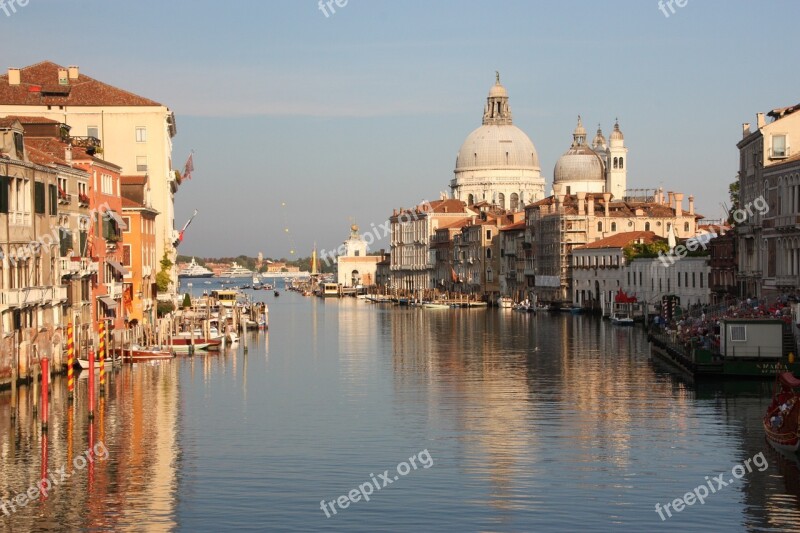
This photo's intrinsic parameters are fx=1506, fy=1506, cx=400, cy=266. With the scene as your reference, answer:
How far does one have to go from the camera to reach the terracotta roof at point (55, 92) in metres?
61.4

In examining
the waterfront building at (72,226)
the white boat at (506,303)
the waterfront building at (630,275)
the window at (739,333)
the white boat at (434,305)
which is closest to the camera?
the window at (739,333)

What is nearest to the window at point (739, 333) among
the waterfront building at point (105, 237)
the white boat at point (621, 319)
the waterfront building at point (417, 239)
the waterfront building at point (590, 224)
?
the waterfront building at point (105, 237)

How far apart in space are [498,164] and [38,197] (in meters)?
133

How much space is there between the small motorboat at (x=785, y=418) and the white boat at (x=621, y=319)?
4762 centimetres

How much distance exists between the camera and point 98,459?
86.1 feet

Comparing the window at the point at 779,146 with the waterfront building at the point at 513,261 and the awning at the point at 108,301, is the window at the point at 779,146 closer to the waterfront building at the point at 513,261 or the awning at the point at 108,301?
the awning at the point at 108,301

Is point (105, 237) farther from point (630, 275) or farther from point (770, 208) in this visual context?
point (630, 275)

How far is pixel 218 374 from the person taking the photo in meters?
43.0

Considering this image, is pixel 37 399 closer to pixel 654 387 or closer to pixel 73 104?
pixel 654 387

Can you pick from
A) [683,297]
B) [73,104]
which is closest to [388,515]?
[73,104]

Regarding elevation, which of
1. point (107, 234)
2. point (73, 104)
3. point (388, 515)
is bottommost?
point (388, 515)

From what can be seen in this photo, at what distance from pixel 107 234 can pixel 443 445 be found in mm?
20414

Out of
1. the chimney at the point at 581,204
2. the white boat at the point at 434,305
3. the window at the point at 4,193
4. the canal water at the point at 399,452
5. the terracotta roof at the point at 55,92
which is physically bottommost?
the canal water at the point at 399,452

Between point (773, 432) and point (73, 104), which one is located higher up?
point (73, 104)
